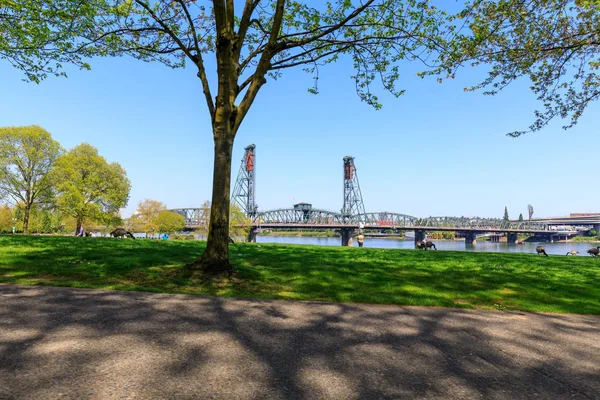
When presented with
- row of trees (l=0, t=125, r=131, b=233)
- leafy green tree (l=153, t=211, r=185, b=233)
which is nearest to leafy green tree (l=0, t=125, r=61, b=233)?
row of trees (l=0, t=125, r=131, b=233)

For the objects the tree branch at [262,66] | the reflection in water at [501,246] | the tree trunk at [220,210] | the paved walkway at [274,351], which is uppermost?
the tree branch at [262,66]

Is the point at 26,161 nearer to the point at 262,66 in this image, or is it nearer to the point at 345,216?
the point at 262,66

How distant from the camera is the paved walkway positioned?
3.02 m

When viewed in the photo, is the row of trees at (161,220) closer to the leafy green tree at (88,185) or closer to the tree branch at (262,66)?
the leafy green tree at (88,185)

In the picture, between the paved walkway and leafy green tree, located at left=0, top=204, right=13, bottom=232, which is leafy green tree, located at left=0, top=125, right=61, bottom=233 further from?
the paved walkway

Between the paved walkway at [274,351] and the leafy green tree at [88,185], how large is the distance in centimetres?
4452

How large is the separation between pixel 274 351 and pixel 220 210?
18.0 feet

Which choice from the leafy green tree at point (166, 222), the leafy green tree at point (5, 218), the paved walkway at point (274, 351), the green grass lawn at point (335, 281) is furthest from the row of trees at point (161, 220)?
the paved walkway at point (274, 351)

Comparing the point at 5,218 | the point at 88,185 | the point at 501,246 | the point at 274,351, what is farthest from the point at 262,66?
the point at 501,246

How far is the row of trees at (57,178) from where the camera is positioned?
41.8 m

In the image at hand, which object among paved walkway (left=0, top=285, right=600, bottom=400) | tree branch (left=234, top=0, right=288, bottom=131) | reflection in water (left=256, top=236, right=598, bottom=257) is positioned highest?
tree branch (left=234, top=0, right=288, bottom=131)

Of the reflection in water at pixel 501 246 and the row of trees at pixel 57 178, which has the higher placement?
the row of trees at pixel 57 178

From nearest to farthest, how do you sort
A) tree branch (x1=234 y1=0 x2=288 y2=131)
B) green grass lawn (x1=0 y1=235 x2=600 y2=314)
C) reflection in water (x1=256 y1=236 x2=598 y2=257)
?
green grass lawn (x1=0 y1=235 x2=600 y2=314)
tree branch (x1=234 y1=0 x2=288 y2=131)
reflection in water (x1=256 y1=236 x2=598 y2=257)

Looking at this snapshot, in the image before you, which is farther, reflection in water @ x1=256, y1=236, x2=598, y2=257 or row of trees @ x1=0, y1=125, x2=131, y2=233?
reflection in water @ x1=256, y1=236, x2=598, y2=257
